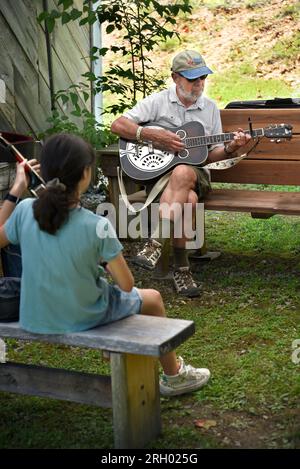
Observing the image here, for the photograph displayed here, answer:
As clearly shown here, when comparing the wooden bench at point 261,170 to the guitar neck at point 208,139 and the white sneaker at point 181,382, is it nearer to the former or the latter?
the guitar neck at point 208,139

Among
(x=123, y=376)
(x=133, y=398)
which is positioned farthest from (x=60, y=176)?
(x=133, y=398)

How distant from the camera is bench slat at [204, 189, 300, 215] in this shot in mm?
5328

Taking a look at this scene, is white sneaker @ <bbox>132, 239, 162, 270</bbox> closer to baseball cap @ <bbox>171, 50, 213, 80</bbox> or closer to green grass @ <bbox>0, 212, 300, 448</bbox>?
green grass @ <bbox>0, 212, 300, 448</bbox>

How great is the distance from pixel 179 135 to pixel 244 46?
298 inches

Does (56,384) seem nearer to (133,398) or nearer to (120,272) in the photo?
(133,398)

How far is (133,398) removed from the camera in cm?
322

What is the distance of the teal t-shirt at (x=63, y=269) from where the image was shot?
3.09m

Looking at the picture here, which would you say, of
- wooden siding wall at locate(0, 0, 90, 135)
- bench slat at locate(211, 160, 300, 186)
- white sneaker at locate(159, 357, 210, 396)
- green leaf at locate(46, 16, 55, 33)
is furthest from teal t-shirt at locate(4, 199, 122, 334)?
wooden siding wall at locate(0, 0, 90, 135)

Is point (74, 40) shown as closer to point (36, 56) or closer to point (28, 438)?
point (36, 56)

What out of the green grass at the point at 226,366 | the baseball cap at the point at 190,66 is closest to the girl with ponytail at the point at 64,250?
the green grass at the point at 226,366

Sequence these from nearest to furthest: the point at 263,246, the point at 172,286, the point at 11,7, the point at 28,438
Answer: the point at 28,438 < the point at 172,286 < the point at 263,246 < the point at 11,7

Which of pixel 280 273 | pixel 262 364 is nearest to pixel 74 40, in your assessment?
pixel 280 273
